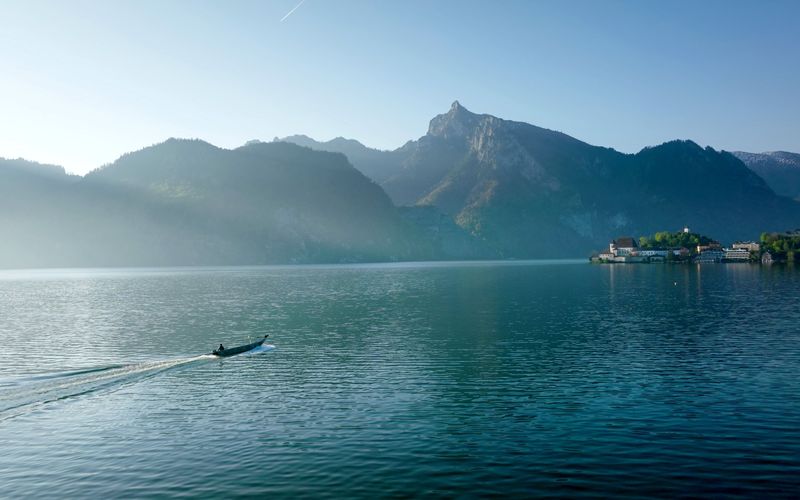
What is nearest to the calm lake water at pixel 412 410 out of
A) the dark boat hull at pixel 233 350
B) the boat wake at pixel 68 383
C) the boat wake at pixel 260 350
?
the boat wake at pixel 68 383

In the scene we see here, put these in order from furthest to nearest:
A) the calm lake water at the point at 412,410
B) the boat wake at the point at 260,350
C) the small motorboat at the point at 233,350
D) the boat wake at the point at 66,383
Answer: the boat wake at the point at 260,350 → the small motorboat at the point at 233,350 → the boat wake at the point at 66,383 → the calm lake water at the point at 412,410

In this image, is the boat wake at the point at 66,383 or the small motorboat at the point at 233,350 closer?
the boat wake at the point at 66,383

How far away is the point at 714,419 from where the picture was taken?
38938 mm

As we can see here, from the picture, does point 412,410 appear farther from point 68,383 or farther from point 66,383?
point 66,383

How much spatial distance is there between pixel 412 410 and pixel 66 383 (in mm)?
36057

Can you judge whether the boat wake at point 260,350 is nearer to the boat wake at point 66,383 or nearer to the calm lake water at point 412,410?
the calm lake water at point 412,410

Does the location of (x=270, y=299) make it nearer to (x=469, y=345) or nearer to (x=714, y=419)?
(x=469, y=345)

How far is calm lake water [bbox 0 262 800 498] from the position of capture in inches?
1193

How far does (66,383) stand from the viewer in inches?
2180

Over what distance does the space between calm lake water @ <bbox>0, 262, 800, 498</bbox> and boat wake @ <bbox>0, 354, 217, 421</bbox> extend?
1.08 ft

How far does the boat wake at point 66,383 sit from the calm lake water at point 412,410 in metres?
0.33

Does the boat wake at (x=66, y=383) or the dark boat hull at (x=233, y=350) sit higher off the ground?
the dark boat hull at (x=233, y=350)

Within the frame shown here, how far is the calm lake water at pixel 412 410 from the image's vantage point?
30297 mm

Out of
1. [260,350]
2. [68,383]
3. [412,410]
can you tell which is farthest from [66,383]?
[412,410]
